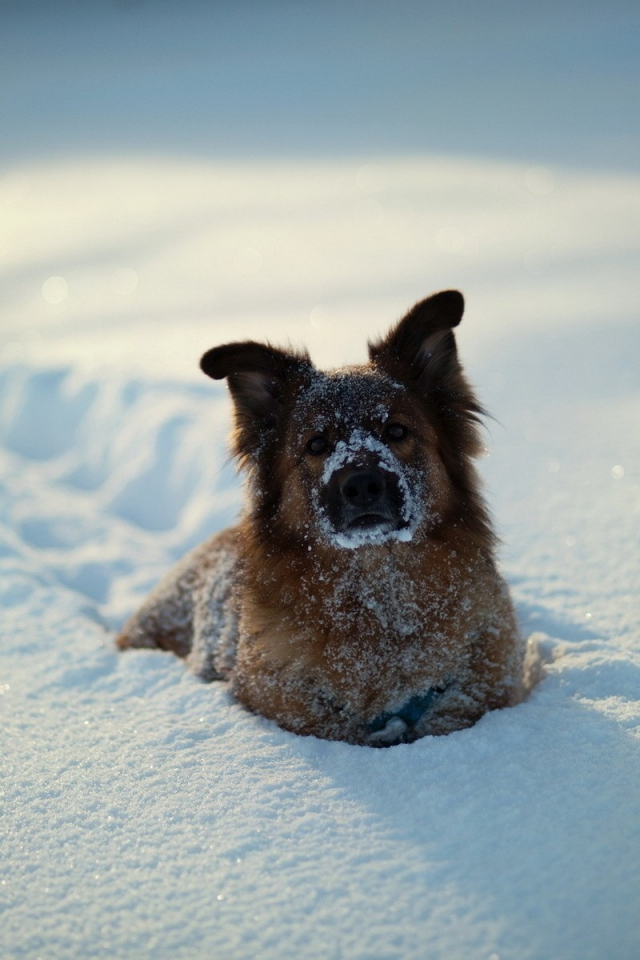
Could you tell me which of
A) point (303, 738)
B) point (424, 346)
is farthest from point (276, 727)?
point (424, 346)

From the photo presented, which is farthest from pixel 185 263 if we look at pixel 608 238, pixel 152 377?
pixel 608 238

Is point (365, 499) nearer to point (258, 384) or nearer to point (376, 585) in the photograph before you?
point (376, 585)

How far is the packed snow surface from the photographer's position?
7.14 ft

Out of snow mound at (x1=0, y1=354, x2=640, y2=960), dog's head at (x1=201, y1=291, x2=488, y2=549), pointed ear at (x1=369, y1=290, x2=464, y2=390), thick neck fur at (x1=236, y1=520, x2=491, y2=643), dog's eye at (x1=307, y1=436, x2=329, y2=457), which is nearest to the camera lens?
snow mound at (x1=0, y1=354, x2=640, y2=960)

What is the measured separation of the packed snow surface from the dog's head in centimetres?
95

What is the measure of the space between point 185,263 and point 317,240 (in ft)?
8.73

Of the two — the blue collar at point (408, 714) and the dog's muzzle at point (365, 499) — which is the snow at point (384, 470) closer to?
the dog's muzzle at point (365, 499)

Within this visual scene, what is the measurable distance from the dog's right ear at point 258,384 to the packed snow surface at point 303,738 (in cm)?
142

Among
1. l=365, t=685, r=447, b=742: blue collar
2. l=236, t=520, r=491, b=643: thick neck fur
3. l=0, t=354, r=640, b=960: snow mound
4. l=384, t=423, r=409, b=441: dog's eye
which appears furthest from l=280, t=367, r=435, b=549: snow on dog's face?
l=0, t=354, r=640, b=960: snow mound

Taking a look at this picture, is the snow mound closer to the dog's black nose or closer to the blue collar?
the blue collar

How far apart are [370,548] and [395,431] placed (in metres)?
0.58

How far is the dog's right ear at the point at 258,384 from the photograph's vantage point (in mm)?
3965

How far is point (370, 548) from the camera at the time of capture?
360 centimetres

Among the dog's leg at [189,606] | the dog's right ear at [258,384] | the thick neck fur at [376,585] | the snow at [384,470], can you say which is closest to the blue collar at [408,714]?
the thick neck fur at [376,585]
